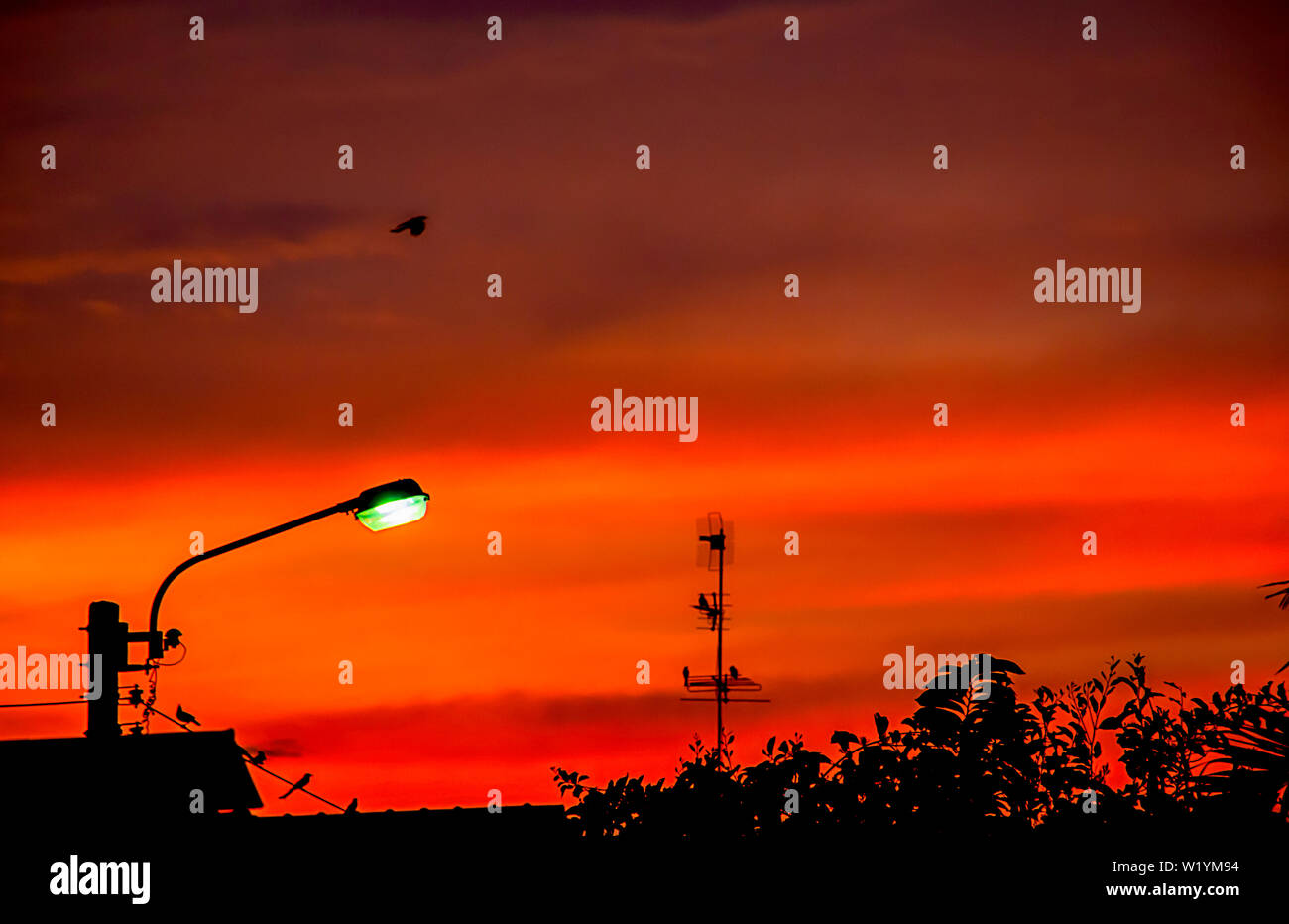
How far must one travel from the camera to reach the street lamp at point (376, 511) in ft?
52.6

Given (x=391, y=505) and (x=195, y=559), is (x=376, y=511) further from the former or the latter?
(x=195, y=559)

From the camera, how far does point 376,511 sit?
1605 centimetres

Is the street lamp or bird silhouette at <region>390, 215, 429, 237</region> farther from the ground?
bird silhouette at <region>390, 215, 429, 237</region>

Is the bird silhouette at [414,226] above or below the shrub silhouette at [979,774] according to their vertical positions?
above

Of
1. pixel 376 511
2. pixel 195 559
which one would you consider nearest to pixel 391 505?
pixel 376 511

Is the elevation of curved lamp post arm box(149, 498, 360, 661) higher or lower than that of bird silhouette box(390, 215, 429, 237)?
lower

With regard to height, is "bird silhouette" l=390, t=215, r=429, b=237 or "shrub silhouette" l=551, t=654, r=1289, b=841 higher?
"bird silhouette" l=390, t=215, r=429, b=237

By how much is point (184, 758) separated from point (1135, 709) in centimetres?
1351

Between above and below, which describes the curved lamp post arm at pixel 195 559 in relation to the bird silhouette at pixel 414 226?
below

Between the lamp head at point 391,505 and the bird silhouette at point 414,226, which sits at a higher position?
the bird silhouette at point 414,226

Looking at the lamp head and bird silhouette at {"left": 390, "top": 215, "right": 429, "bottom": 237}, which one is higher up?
bird silhouette at {"left": 390, "top": 215, "right": 429, "bottom": 237}

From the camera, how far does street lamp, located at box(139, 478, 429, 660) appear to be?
16.0m
